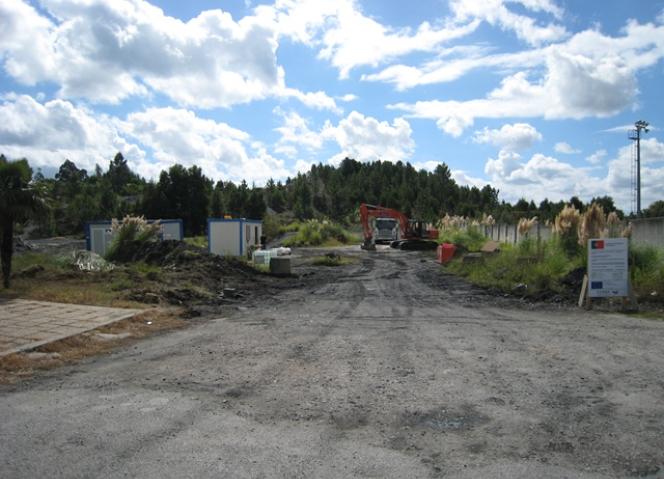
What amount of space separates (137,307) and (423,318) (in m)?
5.97

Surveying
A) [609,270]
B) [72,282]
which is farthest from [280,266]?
[609,270]

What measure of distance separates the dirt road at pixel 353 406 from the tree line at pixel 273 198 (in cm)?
3396

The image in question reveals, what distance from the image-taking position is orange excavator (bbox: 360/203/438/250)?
40.8 m

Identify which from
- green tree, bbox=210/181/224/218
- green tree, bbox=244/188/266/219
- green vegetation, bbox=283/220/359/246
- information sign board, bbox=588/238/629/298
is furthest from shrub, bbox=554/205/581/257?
green tree, bbox=244/188/266/219

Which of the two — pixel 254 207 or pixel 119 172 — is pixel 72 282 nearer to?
pixel 254 207

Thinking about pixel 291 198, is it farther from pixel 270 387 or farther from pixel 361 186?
pixel 270 387

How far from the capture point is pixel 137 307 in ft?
40.2

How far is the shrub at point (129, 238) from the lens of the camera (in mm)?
22859

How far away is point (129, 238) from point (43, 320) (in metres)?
13.5

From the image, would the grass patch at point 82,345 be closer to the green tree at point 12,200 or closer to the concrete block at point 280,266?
the green tree at point 12,200

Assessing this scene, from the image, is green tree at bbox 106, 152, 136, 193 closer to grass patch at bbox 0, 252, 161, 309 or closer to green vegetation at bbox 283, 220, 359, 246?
green vegetation at bbox 283, 220, 359, 246

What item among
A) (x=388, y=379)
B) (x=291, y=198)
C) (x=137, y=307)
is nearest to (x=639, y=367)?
(x=388, y=379)

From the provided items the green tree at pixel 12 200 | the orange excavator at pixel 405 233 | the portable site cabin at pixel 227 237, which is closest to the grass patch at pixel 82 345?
the green tree at pixel 12 200

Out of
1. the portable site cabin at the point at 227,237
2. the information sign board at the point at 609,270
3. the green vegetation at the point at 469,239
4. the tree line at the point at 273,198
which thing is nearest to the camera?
the information sign board at the point at 609,270
